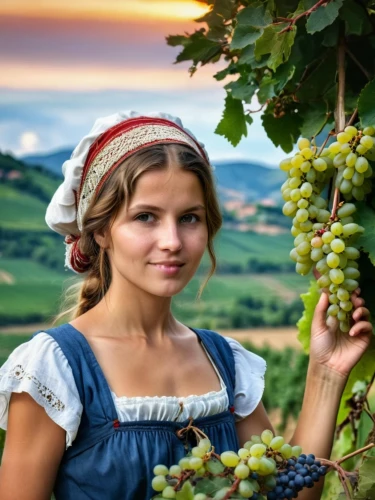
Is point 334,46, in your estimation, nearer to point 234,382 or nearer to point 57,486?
point 234,382

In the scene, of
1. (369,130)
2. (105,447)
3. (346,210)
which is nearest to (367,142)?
(369,130)

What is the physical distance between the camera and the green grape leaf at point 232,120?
188cm

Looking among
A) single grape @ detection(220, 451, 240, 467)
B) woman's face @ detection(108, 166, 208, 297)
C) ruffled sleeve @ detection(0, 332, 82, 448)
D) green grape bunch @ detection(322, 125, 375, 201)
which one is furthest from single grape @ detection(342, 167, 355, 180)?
ruffled sleeve @ detection(0, 332, 82, 448)

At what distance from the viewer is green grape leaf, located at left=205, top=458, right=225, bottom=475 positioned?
1.32m

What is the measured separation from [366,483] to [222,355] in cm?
50

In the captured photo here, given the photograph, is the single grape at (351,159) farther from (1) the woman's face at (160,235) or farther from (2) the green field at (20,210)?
(2) the green field at (20,210)

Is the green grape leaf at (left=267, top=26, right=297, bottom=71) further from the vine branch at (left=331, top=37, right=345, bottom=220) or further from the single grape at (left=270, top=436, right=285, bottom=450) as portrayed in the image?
the single grape at (left=270, top=436, right=285, bottom=450)

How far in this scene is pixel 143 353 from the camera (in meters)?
1.73

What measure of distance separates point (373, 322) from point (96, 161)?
688mm

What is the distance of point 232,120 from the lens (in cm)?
189

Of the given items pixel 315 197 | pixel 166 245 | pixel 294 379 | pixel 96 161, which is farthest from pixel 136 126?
pixel 294 379

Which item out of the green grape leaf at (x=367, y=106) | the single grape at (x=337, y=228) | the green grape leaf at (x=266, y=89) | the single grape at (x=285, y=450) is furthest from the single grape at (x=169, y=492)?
the green grape leaf at (x=266, y=89)

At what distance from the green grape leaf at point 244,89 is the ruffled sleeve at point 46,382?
70 centimetres

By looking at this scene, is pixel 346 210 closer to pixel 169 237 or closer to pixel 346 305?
pixel 346 305
